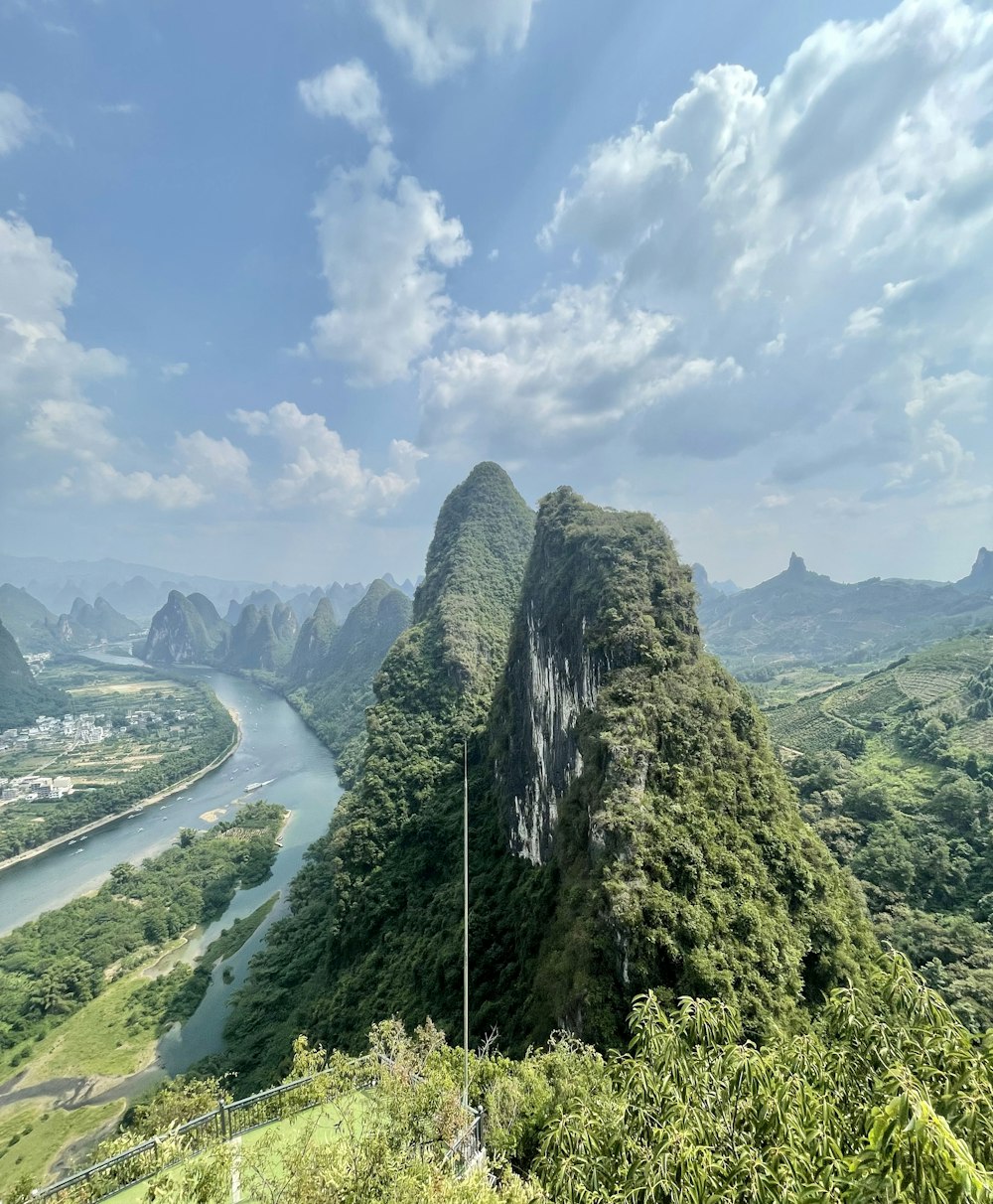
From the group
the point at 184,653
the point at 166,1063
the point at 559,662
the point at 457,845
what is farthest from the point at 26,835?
the point at 184,653

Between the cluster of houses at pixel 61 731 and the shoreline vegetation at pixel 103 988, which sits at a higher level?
the cluster of houses at pixel 61 731

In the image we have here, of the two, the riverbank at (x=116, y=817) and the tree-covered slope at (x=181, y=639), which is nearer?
the riverbank at (x=116, y=817)

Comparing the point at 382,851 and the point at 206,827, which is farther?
the point at 206,827

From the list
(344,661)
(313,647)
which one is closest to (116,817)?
(344,661)

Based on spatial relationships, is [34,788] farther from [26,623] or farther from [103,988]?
[26,623]

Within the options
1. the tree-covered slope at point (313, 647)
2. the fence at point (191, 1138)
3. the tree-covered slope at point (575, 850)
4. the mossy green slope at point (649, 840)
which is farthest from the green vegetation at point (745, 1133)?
the tree-covered slope at point (313, 647)

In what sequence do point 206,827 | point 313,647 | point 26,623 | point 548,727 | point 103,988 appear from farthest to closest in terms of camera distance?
point 26,623 → point 313,647 → point 206,827 → point 103,988 → point 548,727

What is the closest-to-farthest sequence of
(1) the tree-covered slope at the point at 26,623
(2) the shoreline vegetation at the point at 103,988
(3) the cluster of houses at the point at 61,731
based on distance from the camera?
(2) the shoreline vegetation at the point at 103,988
(3) the cluster of houses at the point at 61,731
(1) the tree-covered slope at the point at 26,623

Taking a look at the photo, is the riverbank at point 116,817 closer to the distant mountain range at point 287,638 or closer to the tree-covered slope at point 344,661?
the tree-covered slope at point 344,661
